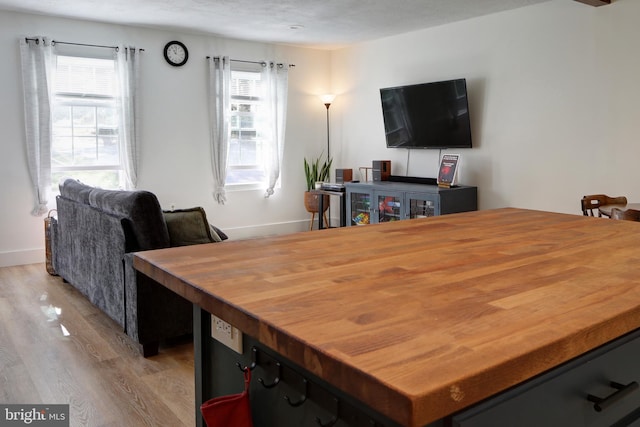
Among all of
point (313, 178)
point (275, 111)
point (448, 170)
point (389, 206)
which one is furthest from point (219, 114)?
point (448, 170)

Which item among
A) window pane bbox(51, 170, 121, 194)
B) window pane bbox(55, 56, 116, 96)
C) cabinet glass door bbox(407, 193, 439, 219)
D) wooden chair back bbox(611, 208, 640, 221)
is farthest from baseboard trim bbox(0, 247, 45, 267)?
wooden chair back bbox(611, 208, 640, 221)

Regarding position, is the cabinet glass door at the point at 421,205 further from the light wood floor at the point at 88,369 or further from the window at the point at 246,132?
the light wood floor at the point at 88,369

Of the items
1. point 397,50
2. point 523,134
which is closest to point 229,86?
point 397,50

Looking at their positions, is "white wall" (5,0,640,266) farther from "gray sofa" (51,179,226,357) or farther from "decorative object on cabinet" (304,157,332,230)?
"gray sofa" (51,179,226,357)

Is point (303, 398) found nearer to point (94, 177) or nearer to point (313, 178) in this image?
point (94, 177)

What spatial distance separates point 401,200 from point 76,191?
326 centimetres

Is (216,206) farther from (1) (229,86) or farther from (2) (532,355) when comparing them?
(2) (532,355)

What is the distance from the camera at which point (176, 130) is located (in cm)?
627

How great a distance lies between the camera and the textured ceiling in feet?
16.0

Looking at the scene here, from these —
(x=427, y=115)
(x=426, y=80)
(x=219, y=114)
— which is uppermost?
(x=426, y=80)

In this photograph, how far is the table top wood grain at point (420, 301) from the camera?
0.67 metres

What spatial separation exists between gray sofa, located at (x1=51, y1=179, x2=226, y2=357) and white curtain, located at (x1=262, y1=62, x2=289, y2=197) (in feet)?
10.9

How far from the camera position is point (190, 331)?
3.27 metres

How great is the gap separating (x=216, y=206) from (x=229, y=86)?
1.50 m
